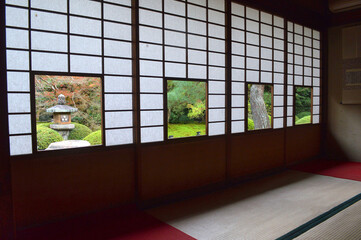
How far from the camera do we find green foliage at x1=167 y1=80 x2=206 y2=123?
426 inches

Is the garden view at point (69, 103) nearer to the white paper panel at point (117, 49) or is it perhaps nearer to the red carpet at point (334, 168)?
the white paper panel at point (117, 49)

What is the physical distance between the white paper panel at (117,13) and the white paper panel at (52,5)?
A: 46 centimetres

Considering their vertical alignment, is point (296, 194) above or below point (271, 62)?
below

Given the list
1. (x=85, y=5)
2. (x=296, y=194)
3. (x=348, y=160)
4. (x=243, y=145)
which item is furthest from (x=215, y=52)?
(x=348, y=160)

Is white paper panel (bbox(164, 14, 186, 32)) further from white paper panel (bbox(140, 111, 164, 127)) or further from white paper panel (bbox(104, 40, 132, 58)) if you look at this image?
white paper panel (bbox(140, 111, 164, 127))

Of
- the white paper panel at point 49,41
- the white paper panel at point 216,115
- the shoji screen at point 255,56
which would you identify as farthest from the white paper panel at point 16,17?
the shoji screen at point 255,56

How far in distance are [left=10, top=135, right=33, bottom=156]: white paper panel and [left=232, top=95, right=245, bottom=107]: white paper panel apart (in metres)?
3.07

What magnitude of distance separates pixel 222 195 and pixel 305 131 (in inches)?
128

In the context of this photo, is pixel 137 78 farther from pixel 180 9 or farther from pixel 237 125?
pixel 237 125

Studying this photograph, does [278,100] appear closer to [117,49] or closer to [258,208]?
[258,208]

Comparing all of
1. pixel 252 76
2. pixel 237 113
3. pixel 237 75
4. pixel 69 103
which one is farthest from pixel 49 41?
pixel 69 103

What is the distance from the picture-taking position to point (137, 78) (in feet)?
10.9

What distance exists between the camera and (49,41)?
2.79m

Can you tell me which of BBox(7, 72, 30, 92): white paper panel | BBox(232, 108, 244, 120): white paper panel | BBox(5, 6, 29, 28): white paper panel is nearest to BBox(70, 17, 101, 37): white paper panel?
BBox(5, 6, 29, 28): white paper panel
